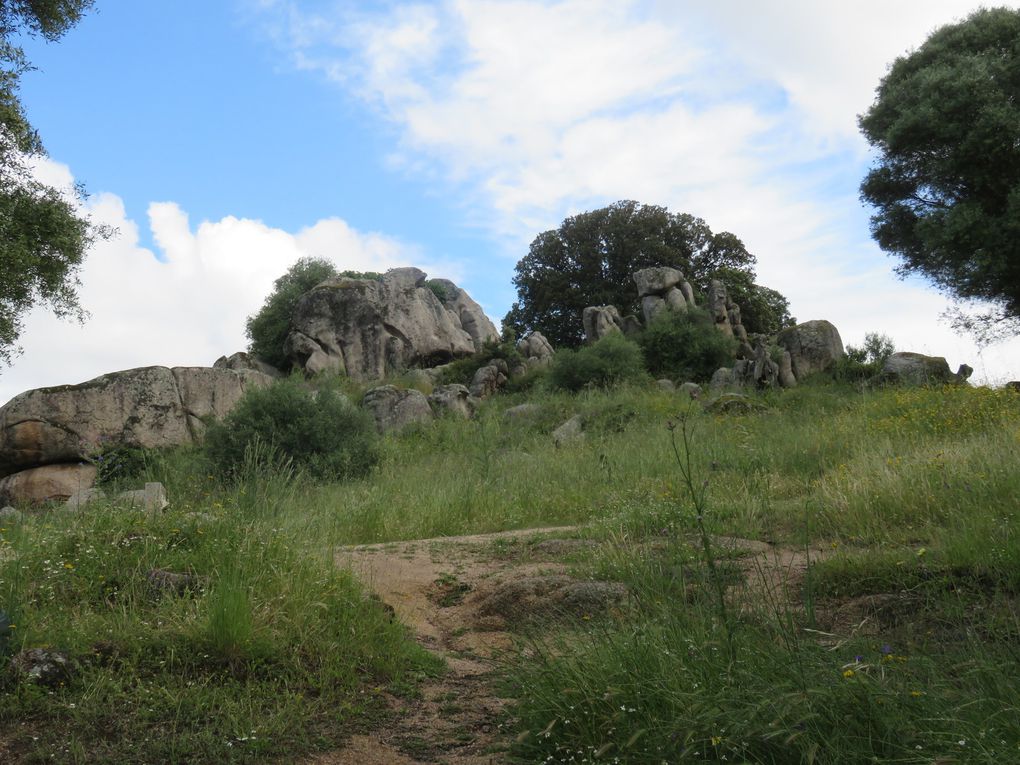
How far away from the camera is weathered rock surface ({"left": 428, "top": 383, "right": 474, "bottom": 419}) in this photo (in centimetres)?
2311

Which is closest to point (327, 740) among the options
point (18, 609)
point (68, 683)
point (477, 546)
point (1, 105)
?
point (68, 683)

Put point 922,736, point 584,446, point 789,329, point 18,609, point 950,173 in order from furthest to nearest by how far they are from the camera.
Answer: point 789,329 → point 950,173 → point 584,446 → point 18,609 → point 922,736

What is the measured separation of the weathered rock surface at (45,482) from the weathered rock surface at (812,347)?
17.6 metres

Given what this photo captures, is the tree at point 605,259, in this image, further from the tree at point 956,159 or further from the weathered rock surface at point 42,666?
the weathered rock surface at point 42,666

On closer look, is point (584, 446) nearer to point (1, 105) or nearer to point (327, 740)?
point (327, 740)

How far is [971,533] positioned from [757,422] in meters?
10.4

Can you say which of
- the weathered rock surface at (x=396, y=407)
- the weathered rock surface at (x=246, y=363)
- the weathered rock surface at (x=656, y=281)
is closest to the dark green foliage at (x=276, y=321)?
the weathered rock surface at (x=246, y=363)

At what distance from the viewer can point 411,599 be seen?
6223mm

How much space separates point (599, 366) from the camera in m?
24.6

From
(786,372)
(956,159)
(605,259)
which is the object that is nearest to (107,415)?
(786,372)

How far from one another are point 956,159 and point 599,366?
35.4 feet

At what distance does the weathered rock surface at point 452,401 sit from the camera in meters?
23.1

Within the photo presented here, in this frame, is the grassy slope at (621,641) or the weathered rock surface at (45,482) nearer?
the grassy slope at (621,641)

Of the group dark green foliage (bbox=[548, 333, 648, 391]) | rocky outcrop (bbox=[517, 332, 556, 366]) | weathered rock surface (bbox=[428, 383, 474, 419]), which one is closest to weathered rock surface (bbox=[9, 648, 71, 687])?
weathered rock surface (bbox=[428, 383, 474, 419])
